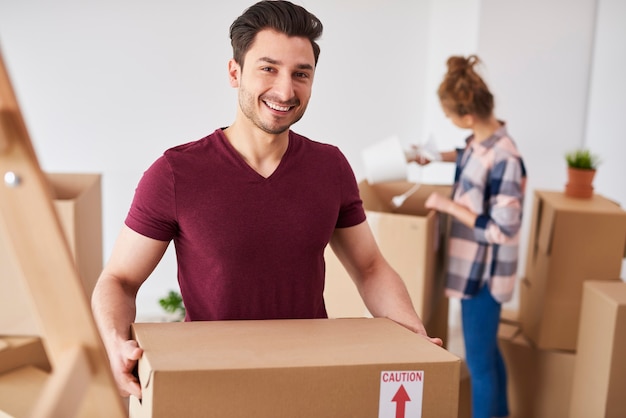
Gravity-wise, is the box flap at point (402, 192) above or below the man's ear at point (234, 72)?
below

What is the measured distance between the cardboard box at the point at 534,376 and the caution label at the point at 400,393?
1.72m

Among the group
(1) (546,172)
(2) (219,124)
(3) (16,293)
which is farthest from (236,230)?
(1) (546,172)

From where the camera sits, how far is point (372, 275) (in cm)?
145

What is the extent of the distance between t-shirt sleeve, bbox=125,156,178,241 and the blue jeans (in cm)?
144

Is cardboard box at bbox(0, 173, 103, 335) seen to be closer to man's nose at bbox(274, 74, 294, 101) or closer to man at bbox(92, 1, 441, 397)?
man at bbox(92, 1, 441, 397)

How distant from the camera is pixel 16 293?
2.18 m

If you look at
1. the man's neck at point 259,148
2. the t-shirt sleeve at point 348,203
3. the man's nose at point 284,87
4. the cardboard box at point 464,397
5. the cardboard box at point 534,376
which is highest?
the man's nose at point 284,87

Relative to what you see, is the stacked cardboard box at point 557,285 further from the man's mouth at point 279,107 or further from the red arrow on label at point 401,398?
the red arrow on label at point 401,398

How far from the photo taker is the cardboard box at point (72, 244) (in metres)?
2.10

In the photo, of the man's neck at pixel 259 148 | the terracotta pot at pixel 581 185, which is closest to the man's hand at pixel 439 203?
the terracotta pot at pixel 581 185

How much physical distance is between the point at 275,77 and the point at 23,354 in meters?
0.74

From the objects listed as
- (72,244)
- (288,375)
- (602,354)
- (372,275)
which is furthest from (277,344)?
(72,244)

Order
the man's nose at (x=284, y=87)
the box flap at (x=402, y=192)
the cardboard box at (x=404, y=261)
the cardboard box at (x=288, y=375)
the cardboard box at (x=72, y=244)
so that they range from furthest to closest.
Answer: the box flap at (x=402, y=192) → the cardboard box at (x=404, y=261) → the cardboard box at (x=72, y=244) → the man's nose at (x=284, y=87) → the cardboard box at (x=288, y=375)

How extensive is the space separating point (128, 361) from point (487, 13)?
2.72 m
